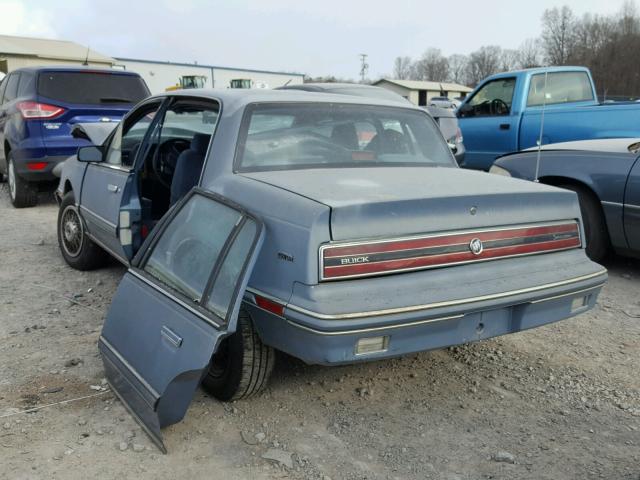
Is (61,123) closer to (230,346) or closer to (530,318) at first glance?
(230,346)

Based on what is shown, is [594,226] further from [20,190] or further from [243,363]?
[20,190]

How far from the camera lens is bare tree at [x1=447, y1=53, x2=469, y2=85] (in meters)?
98.7

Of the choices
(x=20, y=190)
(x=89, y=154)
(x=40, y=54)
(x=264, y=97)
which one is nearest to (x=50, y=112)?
→ (x=20, y=190)

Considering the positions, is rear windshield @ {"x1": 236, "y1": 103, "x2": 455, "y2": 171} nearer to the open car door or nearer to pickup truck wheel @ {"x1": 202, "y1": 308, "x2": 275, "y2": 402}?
the open car door

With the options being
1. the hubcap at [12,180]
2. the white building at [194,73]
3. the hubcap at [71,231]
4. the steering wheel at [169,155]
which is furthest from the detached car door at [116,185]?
the white building at [194,73]

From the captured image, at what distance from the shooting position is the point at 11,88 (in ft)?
28.3

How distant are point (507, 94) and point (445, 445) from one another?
22.7ft

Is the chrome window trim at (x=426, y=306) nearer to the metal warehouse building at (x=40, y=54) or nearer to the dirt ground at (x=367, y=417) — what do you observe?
the dirt ground at (x=367, y=417)

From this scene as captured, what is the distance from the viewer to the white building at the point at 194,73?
41438mm

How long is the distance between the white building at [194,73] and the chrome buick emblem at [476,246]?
38.3 meters

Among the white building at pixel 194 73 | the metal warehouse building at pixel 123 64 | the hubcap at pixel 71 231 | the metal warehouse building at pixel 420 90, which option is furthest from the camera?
the metal warehouse building at pixel 420 90

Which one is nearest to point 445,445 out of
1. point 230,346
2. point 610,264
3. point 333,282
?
point 333,282

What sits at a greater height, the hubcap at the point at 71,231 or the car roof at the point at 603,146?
the car roof at the point at 603,146

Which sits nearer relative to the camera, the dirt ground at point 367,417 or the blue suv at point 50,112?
the dirt ground at point 367,417
